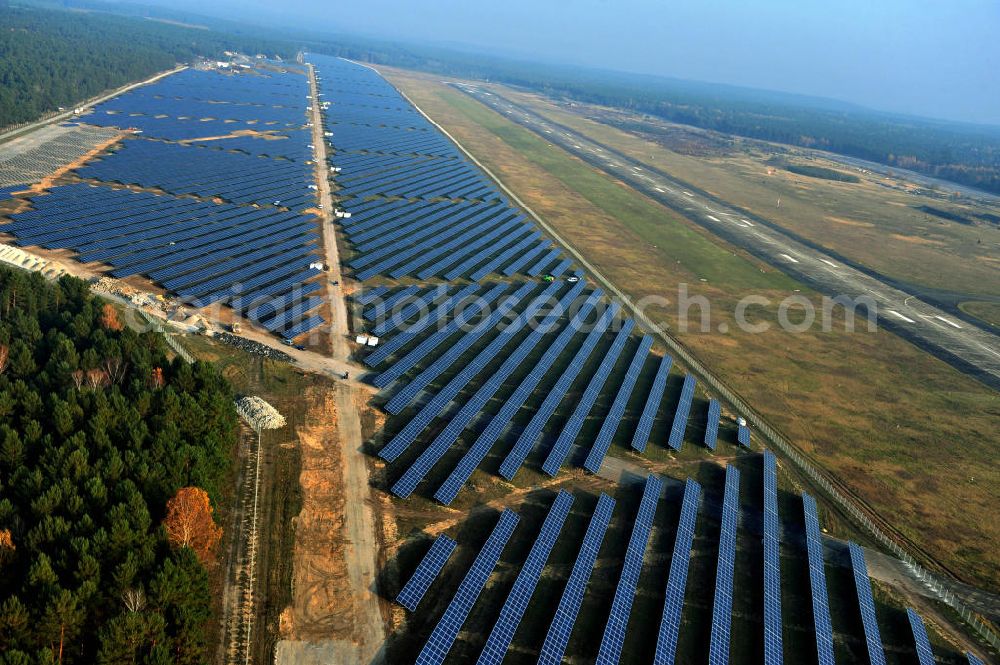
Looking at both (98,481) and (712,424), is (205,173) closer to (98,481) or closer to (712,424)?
(98,481)

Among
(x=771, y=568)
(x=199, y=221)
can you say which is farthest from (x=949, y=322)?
(x=199, y=221)

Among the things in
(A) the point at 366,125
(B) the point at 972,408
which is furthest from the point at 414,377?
(A) the point at 366,125

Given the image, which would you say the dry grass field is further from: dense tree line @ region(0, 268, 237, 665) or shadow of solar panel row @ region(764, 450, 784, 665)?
dense tree line @ region(0, 268, 237, 665)

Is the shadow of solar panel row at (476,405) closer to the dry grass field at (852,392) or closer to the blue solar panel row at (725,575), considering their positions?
the dry grass field at (852,392)

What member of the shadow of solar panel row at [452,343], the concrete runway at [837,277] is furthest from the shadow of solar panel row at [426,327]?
the concrete runway at [837,277]

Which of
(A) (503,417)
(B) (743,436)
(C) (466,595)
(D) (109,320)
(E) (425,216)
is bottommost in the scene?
(C) (466,595)
